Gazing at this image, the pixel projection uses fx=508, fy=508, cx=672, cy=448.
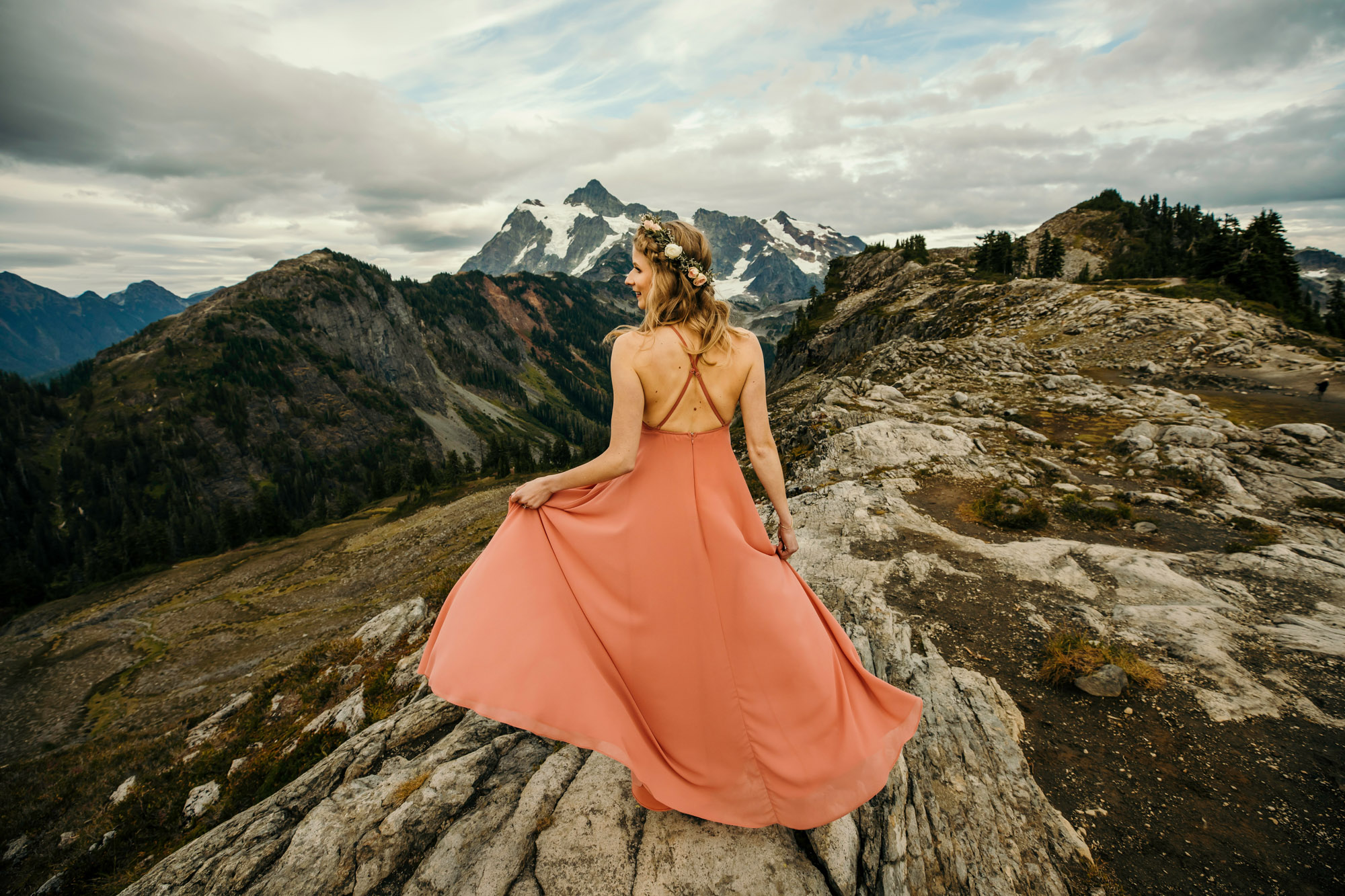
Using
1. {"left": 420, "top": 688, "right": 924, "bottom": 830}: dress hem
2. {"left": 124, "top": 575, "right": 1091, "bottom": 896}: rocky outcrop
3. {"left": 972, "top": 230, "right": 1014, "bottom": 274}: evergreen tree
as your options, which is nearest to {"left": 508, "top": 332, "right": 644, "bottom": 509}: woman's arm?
{"left": 420, "top": 688, "right": 924, "bottom": 830}: dress hem

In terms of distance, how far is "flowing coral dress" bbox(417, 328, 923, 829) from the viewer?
12.5 feet

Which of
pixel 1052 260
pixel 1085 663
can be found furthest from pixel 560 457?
pixel 1085 663

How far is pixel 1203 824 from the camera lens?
425cm

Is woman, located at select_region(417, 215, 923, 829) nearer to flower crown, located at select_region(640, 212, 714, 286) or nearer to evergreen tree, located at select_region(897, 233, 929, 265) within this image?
flower crown, located at select_region(640, 212, 714, 286)

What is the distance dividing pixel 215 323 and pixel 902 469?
257405mm

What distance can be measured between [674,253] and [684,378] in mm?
911

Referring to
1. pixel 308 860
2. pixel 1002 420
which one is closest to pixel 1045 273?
pixel 1002 420

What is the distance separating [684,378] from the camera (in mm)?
3795

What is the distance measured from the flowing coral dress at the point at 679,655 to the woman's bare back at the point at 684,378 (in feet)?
0.24

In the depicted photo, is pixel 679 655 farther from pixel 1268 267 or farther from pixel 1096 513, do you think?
pixel 1268 267

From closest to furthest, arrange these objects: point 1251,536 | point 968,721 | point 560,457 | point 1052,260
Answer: point 968,721
point 1251,536
point 1052,260
point 560,457

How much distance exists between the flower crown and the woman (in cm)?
1

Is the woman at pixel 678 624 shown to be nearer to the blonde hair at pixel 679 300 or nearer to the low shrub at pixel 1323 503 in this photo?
the blonde hair at pixel 679 300

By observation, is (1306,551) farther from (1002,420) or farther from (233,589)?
(233,589)
